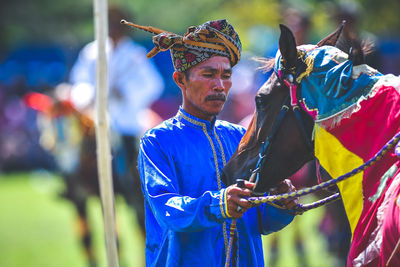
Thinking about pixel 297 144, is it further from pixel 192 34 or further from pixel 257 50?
pixel 257 50

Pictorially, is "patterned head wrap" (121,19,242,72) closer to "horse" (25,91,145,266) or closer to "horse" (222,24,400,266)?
"horse" (222,24,400,266)

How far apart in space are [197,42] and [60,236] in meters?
7.57

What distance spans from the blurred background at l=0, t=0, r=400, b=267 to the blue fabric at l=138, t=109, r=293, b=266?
586mm

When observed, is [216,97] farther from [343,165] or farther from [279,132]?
[343,165]

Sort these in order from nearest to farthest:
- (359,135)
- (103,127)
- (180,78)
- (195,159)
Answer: (359,135) < (195,159) < (180,78) < (103,127)

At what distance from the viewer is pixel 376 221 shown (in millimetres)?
2662

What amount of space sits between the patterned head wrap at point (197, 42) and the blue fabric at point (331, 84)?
0.57m

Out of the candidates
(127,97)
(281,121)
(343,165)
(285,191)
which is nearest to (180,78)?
(281,121)

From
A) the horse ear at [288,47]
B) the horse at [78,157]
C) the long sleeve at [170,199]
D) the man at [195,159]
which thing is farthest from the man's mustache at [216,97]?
the horse at [78,157]

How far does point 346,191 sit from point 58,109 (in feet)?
19.0

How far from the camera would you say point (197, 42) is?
3297mm

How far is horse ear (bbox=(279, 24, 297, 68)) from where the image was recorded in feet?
9.41

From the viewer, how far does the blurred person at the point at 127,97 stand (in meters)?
7.05

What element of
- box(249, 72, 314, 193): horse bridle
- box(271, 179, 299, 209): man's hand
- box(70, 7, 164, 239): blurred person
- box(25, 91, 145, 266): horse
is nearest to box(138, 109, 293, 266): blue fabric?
box(271, 179, 299, 209): man's hand
